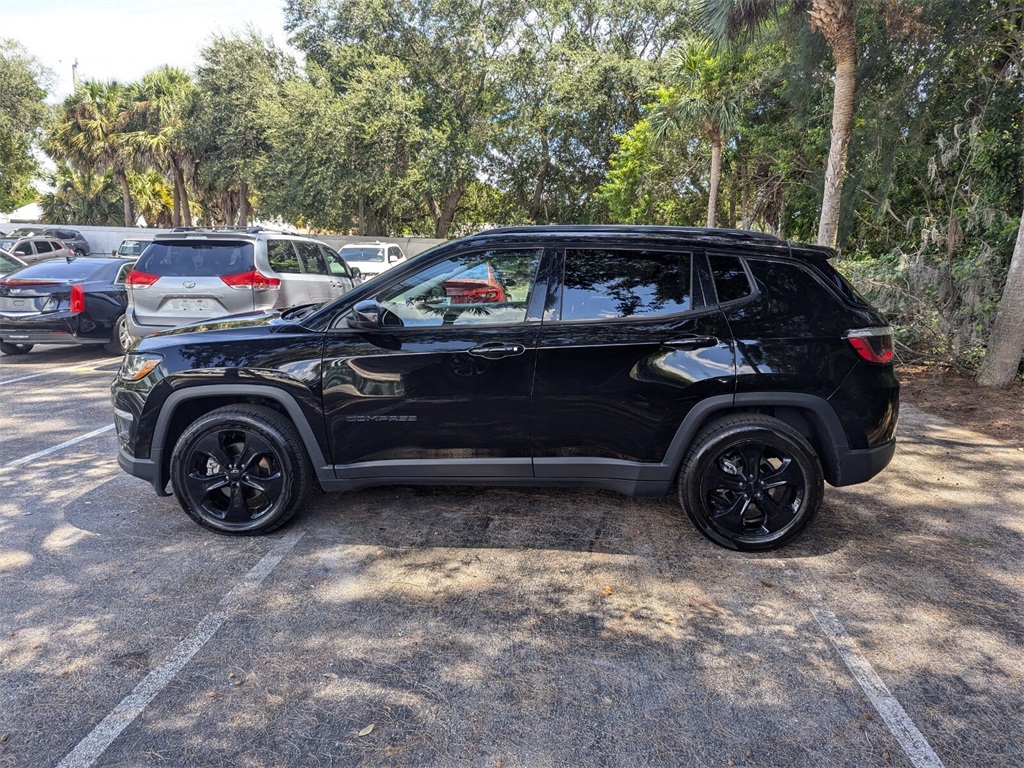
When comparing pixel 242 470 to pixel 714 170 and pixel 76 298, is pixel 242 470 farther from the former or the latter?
pixel 714 170

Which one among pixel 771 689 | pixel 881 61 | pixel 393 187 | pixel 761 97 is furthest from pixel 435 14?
pixel 771 689

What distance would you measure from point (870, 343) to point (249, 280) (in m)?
6.47

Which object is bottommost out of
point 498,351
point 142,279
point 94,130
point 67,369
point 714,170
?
point 67,369

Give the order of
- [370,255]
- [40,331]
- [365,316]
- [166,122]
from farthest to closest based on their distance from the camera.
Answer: [166,122] < [370,255] < [40,331] < [365,316]

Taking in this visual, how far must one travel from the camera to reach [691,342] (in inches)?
152

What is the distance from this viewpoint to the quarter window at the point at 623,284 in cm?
392

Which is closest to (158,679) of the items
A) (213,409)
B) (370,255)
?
(213,409)

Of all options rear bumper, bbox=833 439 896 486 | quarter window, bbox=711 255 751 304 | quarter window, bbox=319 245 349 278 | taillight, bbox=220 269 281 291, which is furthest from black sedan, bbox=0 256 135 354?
rear bumper, bbox=833 439 896 486

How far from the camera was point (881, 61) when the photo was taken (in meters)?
13.7

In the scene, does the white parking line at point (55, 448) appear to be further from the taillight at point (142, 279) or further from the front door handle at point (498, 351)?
the front door handle at point (498, 351)

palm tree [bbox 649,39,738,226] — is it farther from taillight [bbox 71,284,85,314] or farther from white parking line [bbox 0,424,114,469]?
white parking line [bbox 0,424,114,469]

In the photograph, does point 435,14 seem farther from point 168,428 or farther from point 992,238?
point 168,428

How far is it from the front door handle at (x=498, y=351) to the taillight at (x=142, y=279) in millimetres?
5627

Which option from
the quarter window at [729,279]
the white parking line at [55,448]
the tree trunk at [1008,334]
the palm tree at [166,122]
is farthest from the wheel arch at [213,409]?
the palm tree at [166,122]
